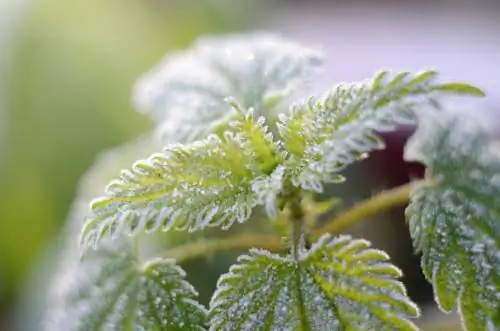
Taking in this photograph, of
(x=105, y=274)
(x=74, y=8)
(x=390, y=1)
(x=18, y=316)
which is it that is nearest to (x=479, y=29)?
(x=390, y=1)

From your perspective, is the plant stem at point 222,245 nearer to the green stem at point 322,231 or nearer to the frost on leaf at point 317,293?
the green stem at point 322,231

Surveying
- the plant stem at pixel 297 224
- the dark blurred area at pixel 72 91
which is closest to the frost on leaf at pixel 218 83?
the plant stem at pixel 297 224

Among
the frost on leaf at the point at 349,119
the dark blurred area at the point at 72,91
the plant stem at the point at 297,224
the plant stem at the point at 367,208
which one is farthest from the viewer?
the dark blurred area at the point at 72,91

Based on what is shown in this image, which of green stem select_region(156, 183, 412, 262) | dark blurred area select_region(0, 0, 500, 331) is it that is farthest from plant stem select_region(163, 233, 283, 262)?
dark blurred area select_region(0, 0, 500, 331)

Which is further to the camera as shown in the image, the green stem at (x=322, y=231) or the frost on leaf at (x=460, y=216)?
the green stem at (x=322, y=231)

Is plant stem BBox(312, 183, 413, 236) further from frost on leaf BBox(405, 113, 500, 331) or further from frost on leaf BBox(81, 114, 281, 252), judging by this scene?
frost on leaf BBox(81, 114, 281, 252)

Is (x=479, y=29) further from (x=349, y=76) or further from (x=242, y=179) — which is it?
(x=242, y=179)

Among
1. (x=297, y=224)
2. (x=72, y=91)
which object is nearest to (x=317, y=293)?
(x=297, y=224)
